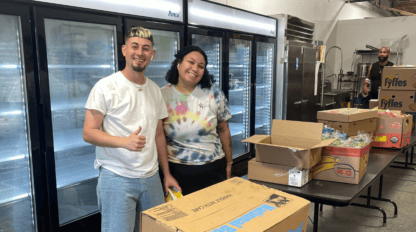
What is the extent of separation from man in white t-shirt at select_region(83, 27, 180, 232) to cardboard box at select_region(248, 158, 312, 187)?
677 mm

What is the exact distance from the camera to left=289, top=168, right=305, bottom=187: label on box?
2.01 metres

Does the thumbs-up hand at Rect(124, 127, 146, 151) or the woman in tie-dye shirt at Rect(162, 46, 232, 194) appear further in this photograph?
the woman in tie-dye shirt at Rect(162, 46, 232, 194)

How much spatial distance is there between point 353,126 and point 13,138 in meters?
2.53

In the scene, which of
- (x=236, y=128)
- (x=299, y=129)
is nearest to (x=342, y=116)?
(x=299, y=129)

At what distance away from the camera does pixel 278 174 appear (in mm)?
2062

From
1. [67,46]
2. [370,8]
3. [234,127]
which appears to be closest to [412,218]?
[234,127]

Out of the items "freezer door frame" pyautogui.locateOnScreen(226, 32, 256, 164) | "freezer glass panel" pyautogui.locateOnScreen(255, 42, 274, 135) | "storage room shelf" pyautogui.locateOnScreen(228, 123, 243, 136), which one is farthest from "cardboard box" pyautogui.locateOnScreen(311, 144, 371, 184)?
"freezer glass panel" pyautogui.locateOnScreen(255, 42, 274, 135)

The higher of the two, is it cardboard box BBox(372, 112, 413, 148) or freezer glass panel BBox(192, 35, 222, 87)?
freezer glass panel BBox(192, 35, 222, 87)

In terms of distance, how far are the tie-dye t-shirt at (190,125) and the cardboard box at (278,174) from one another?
298 millimetres

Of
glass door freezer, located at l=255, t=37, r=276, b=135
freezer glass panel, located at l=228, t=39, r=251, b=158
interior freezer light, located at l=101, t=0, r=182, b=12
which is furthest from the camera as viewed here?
glass door freezer, located at l=255, t=37, r=276, b=135

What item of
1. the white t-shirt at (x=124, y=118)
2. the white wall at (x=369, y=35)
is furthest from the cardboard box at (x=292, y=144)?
the white wall at (x=369, y=35)

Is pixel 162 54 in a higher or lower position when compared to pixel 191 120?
higher

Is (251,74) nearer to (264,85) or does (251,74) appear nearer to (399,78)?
(264,85)

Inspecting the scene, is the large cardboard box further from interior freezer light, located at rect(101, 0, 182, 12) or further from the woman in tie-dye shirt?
interior freezer light, located at rect(101, 0, 182, 12)
